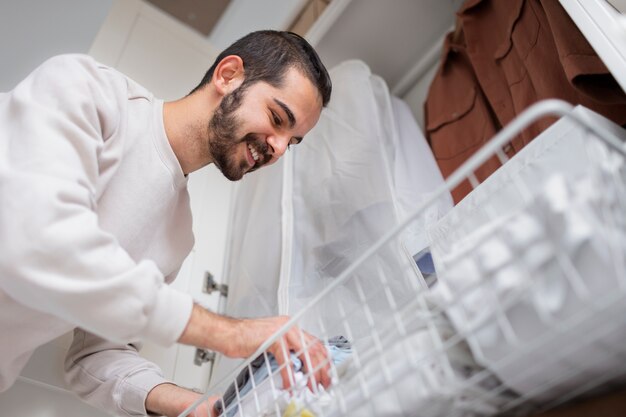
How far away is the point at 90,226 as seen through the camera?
59 centimetres

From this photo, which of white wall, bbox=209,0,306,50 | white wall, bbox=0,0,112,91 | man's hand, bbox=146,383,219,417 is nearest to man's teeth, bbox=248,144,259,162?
man's hand, bbox=146,383,219,417

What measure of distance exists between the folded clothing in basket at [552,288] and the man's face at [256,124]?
0.58 meters

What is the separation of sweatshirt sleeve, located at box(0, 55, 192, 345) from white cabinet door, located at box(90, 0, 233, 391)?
670 millimetres

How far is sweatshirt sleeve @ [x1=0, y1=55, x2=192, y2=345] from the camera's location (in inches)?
22.0

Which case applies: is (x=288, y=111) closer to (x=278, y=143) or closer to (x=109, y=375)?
(x=278, y=143)

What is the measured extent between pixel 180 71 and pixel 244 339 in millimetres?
1139

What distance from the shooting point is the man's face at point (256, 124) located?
0.97 m

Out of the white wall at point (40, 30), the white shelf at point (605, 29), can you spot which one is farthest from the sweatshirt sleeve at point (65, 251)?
the white wall at point (40, 30)

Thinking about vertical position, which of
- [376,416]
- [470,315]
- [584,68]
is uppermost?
[584,68]

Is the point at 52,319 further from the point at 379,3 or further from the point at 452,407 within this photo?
the point at 379,3

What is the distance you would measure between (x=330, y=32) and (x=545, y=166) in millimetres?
935

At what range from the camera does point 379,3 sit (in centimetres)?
146

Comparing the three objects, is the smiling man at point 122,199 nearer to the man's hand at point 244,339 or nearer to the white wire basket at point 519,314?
the man's hand at point 244,339

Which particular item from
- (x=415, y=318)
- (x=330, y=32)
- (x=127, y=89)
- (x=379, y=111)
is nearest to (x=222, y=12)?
(x=330, y=32)
